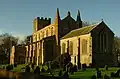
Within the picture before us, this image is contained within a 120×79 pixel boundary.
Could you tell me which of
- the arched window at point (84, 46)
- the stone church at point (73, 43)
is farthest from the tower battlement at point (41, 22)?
the arched window at point (84, 46)

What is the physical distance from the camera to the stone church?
184 feet

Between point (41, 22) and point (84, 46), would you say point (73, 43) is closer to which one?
point (84, 46)

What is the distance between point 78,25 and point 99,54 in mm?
19751

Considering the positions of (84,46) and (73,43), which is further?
(73,43)

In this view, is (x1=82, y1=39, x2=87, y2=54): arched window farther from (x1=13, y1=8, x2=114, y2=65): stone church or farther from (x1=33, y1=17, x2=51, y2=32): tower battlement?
(x1=33, y1=17, x2=51, y2=32): tower battlement

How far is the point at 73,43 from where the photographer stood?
62.4 meters

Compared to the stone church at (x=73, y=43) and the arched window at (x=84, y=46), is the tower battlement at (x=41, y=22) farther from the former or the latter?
the arched window at (x=84, y=46)

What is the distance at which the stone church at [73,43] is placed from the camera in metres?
56.1

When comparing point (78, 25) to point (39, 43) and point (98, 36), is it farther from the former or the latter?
point (98, 36)

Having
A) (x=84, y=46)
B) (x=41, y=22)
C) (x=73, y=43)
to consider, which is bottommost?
(x=84, y=46)

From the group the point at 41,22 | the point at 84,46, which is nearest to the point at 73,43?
the point at 84,46

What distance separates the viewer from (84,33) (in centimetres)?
5797

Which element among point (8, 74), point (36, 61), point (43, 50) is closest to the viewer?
point (8, 74)

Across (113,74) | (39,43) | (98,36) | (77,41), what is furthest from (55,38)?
(113,74)
